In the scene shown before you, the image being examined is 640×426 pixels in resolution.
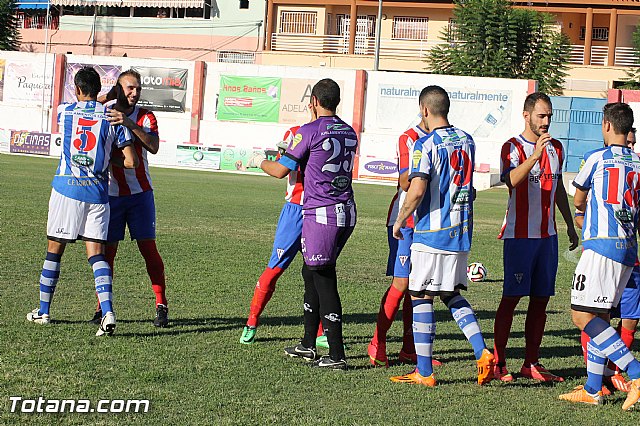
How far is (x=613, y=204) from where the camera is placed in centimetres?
651

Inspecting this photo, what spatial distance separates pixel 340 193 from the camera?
7266 mm

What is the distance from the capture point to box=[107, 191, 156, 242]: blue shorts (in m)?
8.44

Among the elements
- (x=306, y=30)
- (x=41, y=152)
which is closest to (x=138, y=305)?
(x=41, y=152)

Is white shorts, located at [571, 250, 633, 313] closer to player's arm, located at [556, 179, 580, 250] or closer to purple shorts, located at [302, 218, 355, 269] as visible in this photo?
player's arm, located at [556, 179, 580, 250]

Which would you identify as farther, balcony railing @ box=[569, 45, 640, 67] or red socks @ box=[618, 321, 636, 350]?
balcony railing @ box=[569, 45, 640, 67]

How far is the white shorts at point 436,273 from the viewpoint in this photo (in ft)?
21.9

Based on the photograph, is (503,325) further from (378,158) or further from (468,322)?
(378,158)

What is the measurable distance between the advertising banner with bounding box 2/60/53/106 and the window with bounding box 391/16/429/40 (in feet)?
75.9

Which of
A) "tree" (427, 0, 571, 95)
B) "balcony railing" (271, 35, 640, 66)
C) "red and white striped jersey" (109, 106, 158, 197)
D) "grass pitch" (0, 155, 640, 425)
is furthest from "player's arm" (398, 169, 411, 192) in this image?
"balcony railing" (271, 35, 640, 66)

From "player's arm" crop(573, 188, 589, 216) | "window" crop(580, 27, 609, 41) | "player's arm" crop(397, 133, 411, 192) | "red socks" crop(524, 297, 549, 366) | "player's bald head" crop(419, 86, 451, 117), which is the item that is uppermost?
"window" crop(580, 27, 609, 41)

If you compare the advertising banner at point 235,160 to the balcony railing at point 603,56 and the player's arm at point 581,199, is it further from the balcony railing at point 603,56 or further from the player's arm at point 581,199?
the player's arm at point 581,199

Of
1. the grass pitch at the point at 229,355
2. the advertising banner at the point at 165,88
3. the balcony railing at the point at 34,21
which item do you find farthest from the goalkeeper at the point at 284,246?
the balcony railing at the point at 34,21

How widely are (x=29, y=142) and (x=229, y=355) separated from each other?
39173 millimetres

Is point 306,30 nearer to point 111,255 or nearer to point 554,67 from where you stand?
point 554,67
